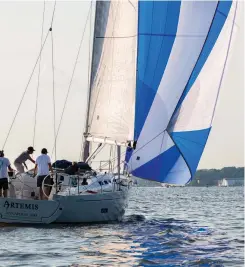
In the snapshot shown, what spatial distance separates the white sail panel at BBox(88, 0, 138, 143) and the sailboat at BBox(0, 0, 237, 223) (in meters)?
0.03

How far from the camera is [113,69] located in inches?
880

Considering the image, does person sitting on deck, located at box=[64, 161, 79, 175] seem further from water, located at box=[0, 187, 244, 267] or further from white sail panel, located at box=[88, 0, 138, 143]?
white sail panel, located at box=[88, 0, 138, 143]

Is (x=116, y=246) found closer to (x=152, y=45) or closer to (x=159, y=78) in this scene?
(x=159, y=78)

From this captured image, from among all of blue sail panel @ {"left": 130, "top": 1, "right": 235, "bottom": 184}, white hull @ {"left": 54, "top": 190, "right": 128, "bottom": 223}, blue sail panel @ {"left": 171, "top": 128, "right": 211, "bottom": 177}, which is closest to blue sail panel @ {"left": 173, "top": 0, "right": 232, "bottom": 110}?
blue sail panel @ {"left": 130, "top": 1, "right": 235, "bottom": 184}

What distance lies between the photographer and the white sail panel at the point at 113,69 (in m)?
21.9

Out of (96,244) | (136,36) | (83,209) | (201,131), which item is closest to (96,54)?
(136,36)

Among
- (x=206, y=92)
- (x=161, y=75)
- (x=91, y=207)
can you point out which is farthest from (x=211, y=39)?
(x=91, y=207)

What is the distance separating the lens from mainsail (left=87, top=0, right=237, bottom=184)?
22031 mm

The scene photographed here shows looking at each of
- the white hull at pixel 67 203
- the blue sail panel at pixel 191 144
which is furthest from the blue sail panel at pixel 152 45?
the white hull at pixel 67 203

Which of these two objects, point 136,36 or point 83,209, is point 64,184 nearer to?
point 83,209

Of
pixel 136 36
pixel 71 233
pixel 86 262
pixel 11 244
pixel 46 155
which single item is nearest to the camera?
pixel 86 262

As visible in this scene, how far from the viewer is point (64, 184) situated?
20.2 m

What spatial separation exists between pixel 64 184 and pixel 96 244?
4.76 metres

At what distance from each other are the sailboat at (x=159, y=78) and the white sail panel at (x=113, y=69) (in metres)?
0.03
